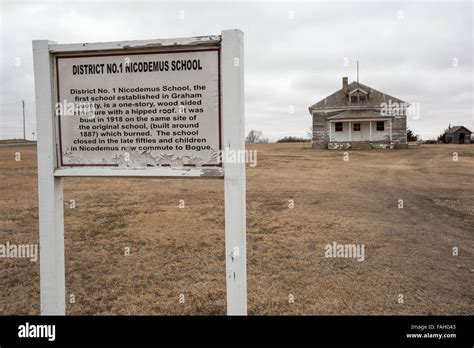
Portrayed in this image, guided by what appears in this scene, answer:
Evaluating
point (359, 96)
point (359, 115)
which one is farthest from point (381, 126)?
point (359, 96)

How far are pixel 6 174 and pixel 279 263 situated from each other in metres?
16.8

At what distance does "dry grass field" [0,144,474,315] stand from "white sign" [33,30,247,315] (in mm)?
1556

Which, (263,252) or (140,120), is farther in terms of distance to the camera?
(263,252)

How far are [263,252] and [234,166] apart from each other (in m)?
3.84

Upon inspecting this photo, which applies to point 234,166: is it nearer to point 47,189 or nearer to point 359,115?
point 47,189

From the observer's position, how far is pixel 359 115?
3884cm

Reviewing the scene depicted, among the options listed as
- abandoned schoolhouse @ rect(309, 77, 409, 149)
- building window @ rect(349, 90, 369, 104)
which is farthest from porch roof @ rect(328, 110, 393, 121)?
building window @ rect(349, 90, 369, 104)

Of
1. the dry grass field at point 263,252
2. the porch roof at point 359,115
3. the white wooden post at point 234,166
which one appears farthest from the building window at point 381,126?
the white wooden post at point 234,166

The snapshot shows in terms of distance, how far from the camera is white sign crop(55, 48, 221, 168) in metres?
3.69

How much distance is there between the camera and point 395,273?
6.12 meters

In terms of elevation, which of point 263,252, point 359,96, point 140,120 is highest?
point 359,96

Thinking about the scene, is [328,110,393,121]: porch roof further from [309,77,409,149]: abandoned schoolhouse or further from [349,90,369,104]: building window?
[349,90,369,104]: building window

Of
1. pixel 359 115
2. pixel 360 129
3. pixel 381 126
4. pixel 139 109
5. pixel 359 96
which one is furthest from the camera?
pixel 359 96
